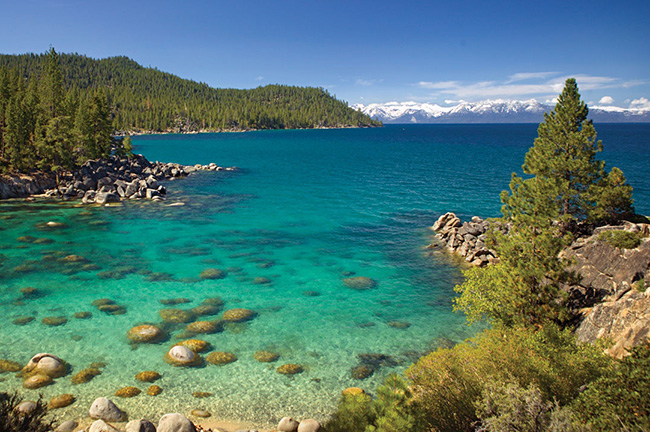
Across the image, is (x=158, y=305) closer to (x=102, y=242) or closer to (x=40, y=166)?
(x=102, y=242)

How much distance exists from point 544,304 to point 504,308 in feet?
7.12

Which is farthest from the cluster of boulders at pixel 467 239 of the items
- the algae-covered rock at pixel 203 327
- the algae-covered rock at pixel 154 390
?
the algae-covered rock at pixel 154 390

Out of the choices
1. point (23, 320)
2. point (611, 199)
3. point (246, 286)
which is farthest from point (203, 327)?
point (611, 199)

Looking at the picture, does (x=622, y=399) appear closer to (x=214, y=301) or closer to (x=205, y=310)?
(x=205, y=310)

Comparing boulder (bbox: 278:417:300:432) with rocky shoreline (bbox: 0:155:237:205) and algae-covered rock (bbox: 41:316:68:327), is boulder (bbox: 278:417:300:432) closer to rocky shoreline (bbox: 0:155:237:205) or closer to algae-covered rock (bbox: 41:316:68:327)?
algae-covered rock (bbox: 41:316:68:327)

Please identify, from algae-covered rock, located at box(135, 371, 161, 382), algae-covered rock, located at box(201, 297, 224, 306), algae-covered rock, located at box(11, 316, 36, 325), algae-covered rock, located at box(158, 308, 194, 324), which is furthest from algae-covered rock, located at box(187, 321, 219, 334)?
algae-covered rock, located at box(11, 316, 36, 325)

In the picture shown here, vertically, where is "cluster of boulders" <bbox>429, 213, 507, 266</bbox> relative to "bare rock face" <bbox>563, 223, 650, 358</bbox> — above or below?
below

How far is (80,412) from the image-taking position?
18.2m

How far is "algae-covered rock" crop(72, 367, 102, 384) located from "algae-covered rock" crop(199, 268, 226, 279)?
49.2 ft

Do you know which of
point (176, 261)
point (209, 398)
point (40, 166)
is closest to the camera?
point (209, 398)

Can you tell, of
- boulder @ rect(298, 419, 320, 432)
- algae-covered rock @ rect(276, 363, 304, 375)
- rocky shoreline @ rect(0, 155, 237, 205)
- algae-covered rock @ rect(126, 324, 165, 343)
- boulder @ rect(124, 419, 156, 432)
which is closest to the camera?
boulder @ rect(124, 419, 156, 432)

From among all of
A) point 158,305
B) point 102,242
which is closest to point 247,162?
point 102,242

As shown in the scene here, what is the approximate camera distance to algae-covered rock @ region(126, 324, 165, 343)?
25.1 m

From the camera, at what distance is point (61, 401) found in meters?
18.8
